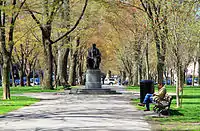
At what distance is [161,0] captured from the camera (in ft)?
80.7

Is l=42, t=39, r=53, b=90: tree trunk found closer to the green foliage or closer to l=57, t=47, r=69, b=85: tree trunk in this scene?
l=57, t=47, r=69, b=85: tree trunk

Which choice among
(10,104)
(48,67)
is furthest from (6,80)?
(48,67)

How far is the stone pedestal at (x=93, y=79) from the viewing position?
39344 mm

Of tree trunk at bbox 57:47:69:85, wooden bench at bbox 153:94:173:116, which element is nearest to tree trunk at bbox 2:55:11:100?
wooden bench at bbox 153:94:173:116

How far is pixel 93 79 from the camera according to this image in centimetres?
3938

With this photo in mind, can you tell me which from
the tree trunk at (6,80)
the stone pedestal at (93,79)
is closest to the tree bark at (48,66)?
the stone pedestal at (93,79)

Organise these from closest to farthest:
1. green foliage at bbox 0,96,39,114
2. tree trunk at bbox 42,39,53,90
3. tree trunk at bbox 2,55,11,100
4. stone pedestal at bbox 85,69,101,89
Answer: green foliage at bbox 0,96,39,114 → tree trunk at bbox 2,55,11,100 → stone pedestal at bbox 85,69,101,89 → tree trunk at bbox 42,39,53,90

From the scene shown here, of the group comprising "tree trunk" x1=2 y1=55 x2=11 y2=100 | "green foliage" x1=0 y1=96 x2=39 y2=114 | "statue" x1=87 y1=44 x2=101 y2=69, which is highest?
"statue" x1=87 y1=44 x2=101 y2=69

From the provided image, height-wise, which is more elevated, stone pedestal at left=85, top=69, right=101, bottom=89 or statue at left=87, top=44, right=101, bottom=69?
statue at left=87, top=44, right=101, bottom=69

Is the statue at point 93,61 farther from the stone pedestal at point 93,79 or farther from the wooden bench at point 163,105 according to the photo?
the wooden bench at point 163,105

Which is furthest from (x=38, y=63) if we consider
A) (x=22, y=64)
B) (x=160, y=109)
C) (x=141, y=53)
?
(x=160, y=109)

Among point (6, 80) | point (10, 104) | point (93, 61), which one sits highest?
point (93, 61)

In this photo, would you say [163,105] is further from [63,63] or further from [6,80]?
[63,63]

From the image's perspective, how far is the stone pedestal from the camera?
3934 cm
